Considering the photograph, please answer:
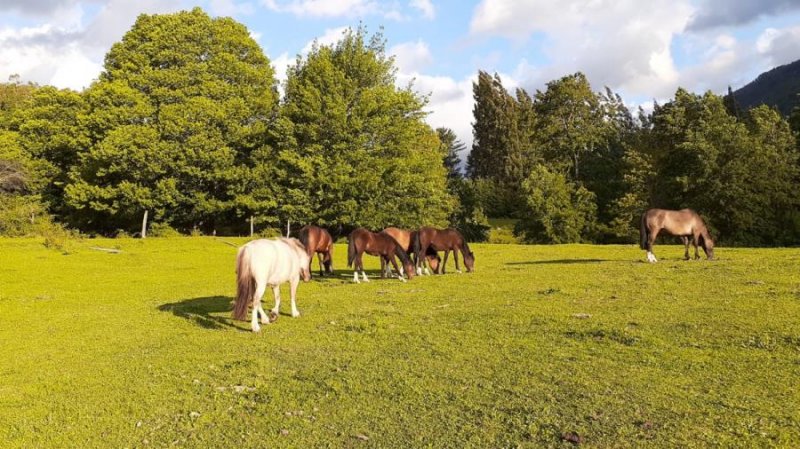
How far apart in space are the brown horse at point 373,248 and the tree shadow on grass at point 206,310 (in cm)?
393

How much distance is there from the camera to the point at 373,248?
1703 centimetres

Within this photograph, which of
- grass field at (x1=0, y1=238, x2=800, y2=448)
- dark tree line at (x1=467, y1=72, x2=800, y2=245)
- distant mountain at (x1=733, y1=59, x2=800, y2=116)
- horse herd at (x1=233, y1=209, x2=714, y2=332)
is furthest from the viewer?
distant mountain at (x1=733, y1=59, x2=800, y2=116)

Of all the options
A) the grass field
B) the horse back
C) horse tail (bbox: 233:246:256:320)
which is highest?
the horse back

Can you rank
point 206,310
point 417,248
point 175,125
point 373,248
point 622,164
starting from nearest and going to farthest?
point 206,310 < point 373,248 < point 417,248 < point 175,125 < point 622,164

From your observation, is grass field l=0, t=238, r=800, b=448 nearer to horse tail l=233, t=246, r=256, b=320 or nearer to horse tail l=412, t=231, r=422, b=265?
horse tail l=233, t=246, r=256, b=320

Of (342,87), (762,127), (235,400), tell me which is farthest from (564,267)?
(762,127)

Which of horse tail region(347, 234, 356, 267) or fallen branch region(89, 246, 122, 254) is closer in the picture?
horse tail region(347, 234, 356, 267)

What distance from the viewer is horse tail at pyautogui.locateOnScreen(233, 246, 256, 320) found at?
9727 mm

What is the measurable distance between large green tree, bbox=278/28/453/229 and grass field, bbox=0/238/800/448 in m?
23.8

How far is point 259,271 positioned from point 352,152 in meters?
28.8

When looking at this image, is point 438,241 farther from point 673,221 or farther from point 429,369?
point 429,369

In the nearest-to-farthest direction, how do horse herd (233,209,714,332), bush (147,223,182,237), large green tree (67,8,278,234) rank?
1. horse herd (233,209,714,332)
2. large green tree (67,8,278,234)
3. bush (147,223,182,237)

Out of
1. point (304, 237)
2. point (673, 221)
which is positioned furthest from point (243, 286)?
point (673, 221)

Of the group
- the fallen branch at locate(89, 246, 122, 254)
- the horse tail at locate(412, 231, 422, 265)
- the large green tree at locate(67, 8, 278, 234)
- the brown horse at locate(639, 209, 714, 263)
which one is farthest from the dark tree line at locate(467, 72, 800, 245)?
the fallen branch at locate(89, 246, 122, 254)
